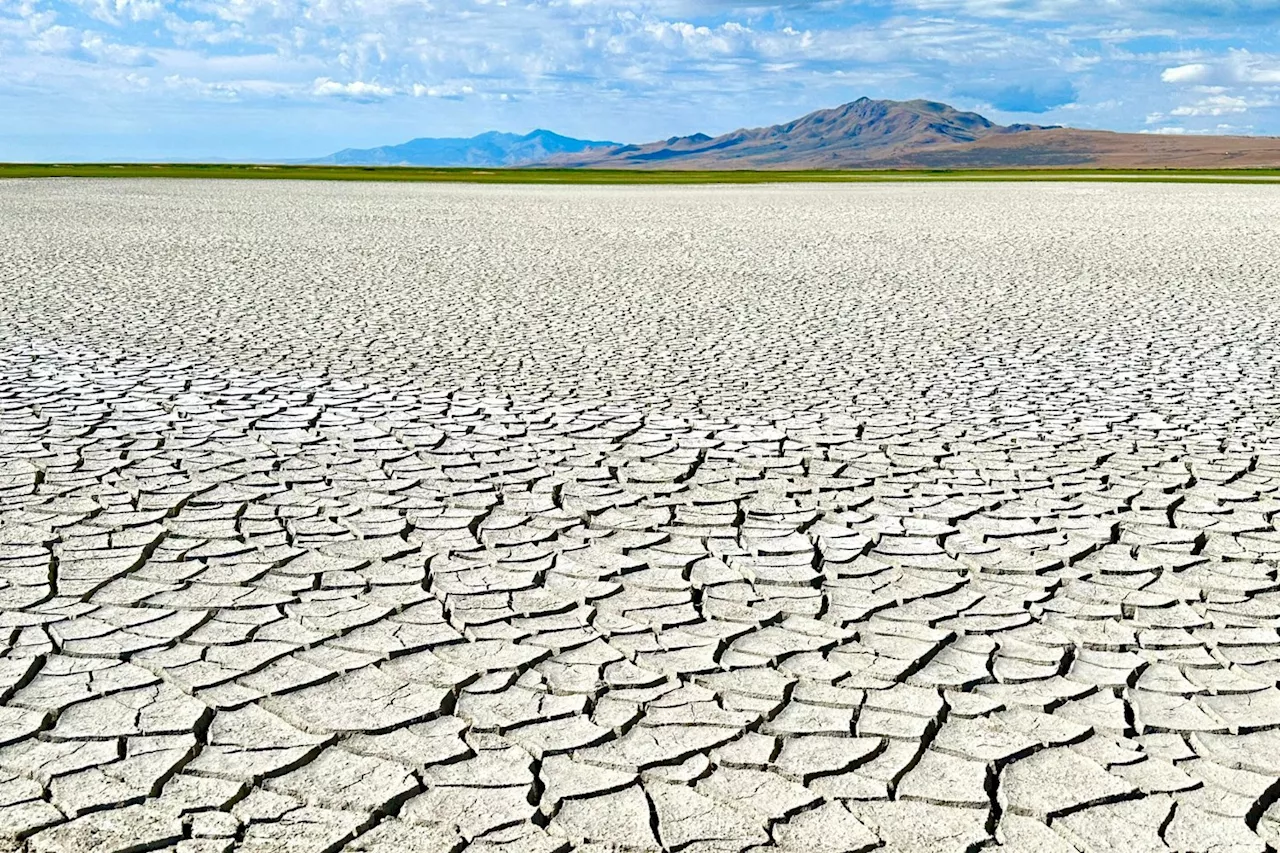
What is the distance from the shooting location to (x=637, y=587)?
140 inches

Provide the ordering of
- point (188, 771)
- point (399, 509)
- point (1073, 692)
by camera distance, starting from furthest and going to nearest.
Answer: point (399, 509) < point (1073, 692) < point (188, 771)

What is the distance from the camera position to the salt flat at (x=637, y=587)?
2.40 metres

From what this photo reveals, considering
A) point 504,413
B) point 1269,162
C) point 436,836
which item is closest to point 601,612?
point 436,836

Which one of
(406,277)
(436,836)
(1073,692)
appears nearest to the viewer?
(436,836)

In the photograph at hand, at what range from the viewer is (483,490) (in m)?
4.55

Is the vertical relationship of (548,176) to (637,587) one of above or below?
below

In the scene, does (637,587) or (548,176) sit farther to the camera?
(548,176)

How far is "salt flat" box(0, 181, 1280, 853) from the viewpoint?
2.40 meters

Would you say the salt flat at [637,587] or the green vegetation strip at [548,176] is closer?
the salt flat at [637,587]

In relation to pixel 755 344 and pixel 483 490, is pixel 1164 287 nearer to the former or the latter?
pixel 755 344

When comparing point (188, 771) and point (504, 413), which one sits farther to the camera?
point (504, 413)

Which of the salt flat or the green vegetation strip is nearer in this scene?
the salt flat

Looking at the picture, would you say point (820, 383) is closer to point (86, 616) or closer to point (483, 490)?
point (483, 490)

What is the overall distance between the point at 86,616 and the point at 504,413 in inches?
109
